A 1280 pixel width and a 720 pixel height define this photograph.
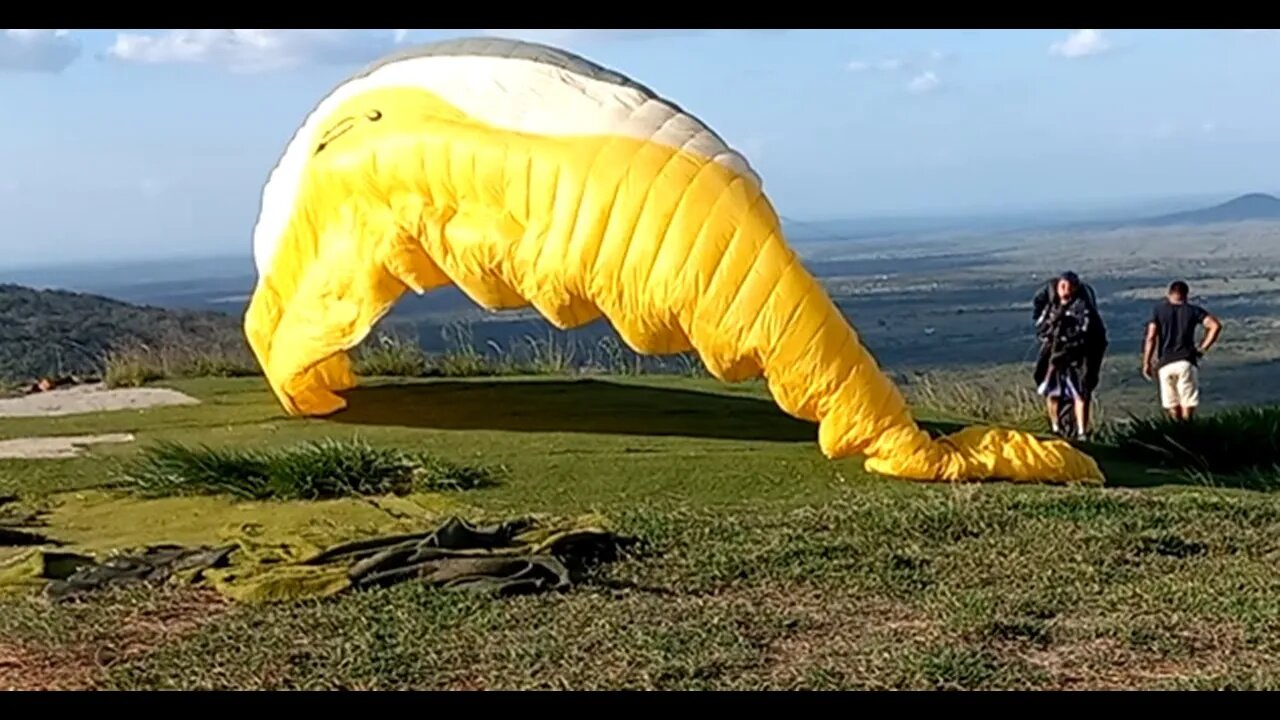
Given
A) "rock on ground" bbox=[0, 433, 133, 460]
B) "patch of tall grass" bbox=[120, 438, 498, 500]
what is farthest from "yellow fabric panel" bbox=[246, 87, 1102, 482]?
"rock on ground" bbox=[0, 433, 133, 460]

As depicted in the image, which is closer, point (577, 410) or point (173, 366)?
point (577, 410)

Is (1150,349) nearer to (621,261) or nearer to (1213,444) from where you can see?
(1213,444)

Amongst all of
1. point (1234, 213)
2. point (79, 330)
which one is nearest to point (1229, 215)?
point (1234, 213)

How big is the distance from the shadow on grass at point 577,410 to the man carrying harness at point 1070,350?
123 centimetres

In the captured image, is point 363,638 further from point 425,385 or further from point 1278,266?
point 1278,266

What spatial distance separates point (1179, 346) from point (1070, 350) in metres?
1.13

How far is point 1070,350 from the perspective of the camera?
12477mm

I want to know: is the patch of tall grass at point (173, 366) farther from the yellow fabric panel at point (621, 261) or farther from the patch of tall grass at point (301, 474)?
the patch of tall grass at point (301, 474)

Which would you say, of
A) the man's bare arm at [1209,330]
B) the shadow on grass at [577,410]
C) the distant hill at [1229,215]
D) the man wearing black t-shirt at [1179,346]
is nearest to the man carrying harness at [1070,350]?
the man wearing black t-shirt at [1179,346]

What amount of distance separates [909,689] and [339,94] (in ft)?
22.7

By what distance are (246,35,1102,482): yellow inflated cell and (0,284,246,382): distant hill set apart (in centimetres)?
660
